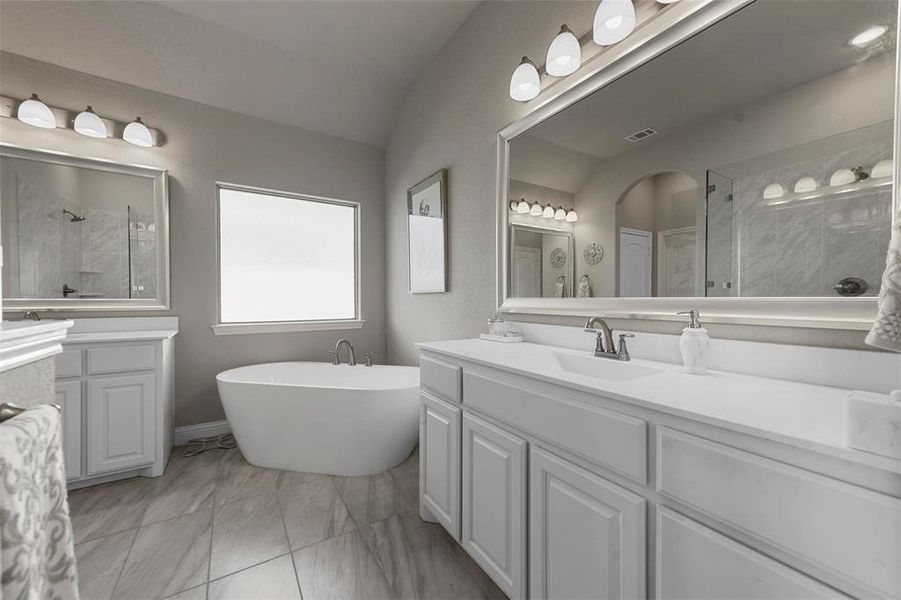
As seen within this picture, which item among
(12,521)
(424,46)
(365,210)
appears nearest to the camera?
(12,521)

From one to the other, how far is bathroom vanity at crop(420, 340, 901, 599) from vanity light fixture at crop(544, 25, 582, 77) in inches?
49.4

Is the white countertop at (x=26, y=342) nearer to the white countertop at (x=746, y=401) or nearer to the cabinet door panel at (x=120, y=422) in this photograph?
the white countertop at (x=746, y=401)

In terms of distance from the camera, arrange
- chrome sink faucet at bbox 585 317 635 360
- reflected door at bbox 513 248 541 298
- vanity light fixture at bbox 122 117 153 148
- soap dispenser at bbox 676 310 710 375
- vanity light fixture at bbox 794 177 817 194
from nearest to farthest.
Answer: vanity light fixture at bbox 794 177 817 194 → soap dispenser at bbox 676 310 710 375 → chrome sink faucet at bbox 585 317 635 360 → reflected door at bbox 513 248 541 298 → vanity light fixture at bbox 122 117 153 148

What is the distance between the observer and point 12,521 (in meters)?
0.51

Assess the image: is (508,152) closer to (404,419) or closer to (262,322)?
(404,419)

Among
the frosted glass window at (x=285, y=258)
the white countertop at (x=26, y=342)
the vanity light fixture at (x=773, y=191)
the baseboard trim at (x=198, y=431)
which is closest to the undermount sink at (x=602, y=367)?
the vanity light fixture at (x=773, y=191)

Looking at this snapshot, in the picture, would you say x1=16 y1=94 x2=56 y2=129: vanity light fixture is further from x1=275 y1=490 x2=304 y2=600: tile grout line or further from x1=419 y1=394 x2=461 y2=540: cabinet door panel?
x1=419 y1=394 x2=461 y2=540: cabinet door panel

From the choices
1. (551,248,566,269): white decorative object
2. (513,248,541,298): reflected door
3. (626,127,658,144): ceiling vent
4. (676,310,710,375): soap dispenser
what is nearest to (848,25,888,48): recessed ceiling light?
(626,127,658,144): ceiling vent

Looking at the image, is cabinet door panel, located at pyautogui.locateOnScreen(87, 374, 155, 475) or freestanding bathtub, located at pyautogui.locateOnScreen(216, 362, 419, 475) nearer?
cabinet door panel, located at pyautogui.locateOnScreen(87, 374, 155, 475)

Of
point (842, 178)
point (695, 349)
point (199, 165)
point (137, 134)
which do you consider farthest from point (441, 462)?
point (137, 134)

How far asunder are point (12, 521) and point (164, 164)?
293cm

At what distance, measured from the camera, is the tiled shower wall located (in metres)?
0.88

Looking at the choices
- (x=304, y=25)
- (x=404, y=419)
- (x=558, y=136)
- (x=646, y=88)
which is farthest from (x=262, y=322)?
(x=646, y=88)

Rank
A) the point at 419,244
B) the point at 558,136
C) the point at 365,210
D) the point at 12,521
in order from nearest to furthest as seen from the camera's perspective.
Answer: the point at 12,521, the point at 558,136, the point at 419,244, the point at 365,210
